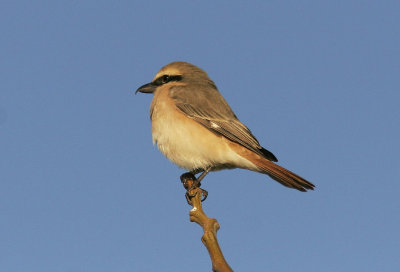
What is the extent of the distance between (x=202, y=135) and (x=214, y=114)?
0.41 m

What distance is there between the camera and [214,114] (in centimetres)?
684

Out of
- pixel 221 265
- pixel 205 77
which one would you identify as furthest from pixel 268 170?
pixel 221 265

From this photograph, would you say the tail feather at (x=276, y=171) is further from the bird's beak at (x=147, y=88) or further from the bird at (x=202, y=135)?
the bird's beak at (x=147, y=88)

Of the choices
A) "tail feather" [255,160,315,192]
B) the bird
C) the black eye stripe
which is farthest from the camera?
the black eye stripe

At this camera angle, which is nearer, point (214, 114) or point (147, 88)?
point (214, 114)

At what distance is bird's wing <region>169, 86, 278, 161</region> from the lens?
6536 millimetres

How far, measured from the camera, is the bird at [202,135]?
6473mm

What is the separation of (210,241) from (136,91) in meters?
4.41

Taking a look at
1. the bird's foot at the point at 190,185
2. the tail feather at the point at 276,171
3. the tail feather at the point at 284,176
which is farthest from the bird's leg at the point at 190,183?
the tail feather at the point at 284,176

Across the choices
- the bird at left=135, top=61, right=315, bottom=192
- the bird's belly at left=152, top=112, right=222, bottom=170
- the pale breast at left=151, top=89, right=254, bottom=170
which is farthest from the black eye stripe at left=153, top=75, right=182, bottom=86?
the bird's belly at left=152, top=112, right=222, bottom=170

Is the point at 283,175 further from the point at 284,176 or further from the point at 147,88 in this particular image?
the point at 147,88

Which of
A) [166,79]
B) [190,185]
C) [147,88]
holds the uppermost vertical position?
[166,79]

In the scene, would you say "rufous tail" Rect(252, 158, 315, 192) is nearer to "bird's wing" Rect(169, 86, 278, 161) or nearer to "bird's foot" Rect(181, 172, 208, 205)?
"bird's wing" Rect(169, 86, 278, 161)

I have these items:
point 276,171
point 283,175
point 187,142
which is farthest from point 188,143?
point 283,175
